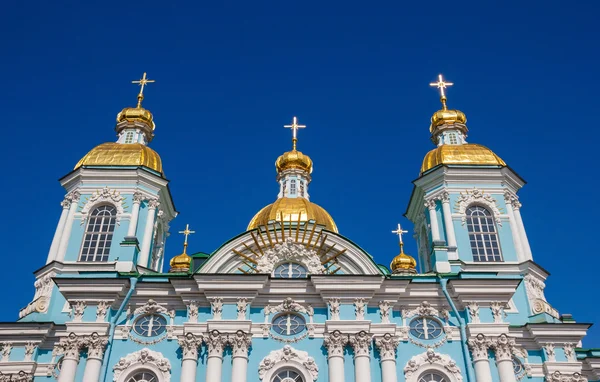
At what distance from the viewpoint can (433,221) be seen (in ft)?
77.8

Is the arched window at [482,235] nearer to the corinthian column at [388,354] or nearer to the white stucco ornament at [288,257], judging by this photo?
the corinthian column at [388,354]

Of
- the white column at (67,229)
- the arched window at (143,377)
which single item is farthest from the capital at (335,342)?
the white column at (67,229)

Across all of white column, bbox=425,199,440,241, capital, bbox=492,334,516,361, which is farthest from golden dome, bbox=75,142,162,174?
capital, bbox=492,334,516,361

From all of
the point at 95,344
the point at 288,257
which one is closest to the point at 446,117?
the point at 288,257

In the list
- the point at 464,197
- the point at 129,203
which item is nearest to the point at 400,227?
the point at 464,197

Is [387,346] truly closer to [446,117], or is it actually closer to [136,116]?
[446,117]

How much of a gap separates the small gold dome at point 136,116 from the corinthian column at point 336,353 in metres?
14.6

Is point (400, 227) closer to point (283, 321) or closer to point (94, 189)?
point (283, 321)

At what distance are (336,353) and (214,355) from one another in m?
3.35

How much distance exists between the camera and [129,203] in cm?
2388

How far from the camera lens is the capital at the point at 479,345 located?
18.0 meters

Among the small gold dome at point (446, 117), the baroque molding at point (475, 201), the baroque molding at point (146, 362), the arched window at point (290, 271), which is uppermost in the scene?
the small gold dome at point (446, 117)

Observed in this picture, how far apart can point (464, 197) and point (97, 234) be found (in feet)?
43.8

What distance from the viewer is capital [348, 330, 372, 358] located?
1792cm
